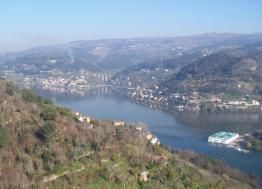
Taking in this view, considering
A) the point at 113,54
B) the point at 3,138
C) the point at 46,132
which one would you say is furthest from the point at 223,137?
the point at 113,54

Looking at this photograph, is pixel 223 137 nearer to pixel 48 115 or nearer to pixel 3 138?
pixel 48 115

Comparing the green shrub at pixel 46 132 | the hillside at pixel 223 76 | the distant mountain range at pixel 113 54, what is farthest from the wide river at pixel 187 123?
the distant mountain range at pixel 113 54

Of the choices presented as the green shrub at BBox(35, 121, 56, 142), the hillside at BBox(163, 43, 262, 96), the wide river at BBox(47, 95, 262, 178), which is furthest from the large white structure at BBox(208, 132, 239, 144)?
the hillside at BBox(163, 43, 262, 96)

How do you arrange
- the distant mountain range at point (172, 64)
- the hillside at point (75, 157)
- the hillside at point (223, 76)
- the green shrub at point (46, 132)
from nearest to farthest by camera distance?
the hillside at point (75, 157)
the green shrub at point (46, 132)
the hillside at point (223, 76)
the distant mountain range at point (172, 64)

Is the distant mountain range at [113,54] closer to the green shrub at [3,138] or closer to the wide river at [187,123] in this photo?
the wide river at [187,123]

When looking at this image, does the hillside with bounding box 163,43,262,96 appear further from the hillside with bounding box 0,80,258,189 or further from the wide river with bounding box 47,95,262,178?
the hillside with bounding box 0,80,258,189

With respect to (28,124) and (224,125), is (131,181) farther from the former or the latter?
(224,125)

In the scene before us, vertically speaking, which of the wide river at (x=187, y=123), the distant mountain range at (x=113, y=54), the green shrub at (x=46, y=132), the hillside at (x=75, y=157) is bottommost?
the distant mountain range at (x=113, y=54)
